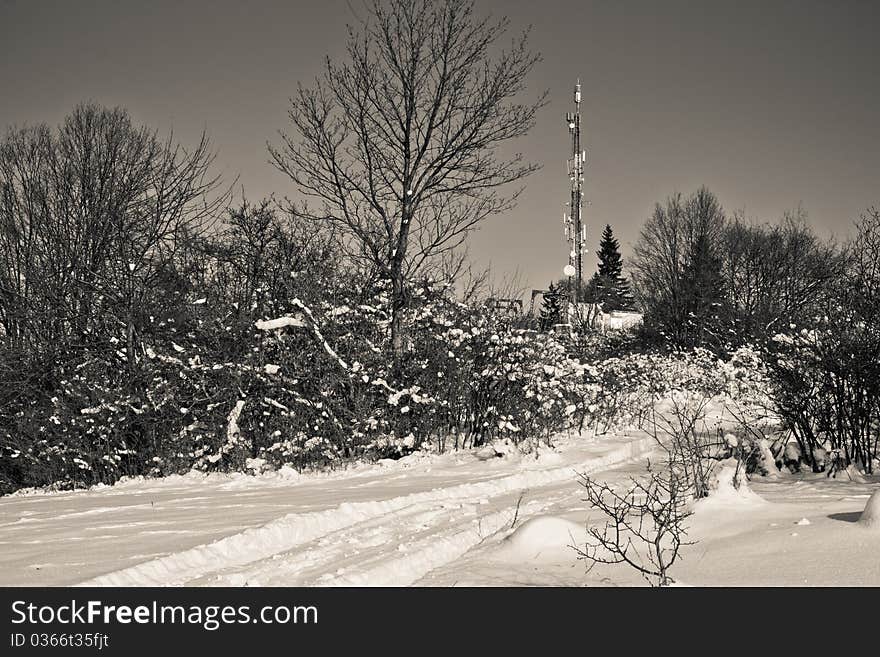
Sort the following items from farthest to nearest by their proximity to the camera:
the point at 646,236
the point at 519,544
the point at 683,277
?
the point at 646,236
the point at 683,277
the point at 519,544

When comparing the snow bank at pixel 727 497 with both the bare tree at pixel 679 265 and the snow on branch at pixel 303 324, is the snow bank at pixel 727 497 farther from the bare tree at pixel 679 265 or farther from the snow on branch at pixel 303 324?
the bare tree at pixel 679 265

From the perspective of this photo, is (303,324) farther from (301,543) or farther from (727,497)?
(727,497)

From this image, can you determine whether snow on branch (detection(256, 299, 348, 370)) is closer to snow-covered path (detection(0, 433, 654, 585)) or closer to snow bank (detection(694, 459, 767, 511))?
snow-covered path (detection(0, 433, 654, 585))

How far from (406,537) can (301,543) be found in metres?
0.83

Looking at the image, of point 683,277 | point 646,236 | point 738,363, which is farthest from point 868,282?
point 646,236

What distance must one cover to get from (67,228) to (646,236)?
30.9m

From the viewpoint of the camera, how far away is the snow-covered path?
4.97m

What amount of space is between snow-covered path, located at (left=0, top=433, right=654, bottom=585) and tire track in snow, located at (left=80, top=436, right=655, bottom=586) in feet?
0.04

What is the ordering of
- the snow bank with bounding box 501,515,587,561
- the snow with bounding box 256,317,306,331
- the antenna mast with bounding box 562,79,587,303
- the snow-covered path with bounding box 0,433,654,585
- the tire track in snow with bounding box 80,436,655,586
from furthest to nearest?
1. the antenna mast with bounding box 562,79,587,303
2. the snow with bounding box 256,317,306,331
3. the snow bank with bounding box 501,515,587,561
4. the snow-covered path with bounding box 0,433,654,585
5. the tire track in snow with bounding box 80,436,655,586

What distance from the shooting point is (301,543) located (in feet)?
19.4

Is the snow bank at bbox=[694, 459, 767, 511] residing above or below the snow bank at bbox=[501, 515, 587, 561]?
above

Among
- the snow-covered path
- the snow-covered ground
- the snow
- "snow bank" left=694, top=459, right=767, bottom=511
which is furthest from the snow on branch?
"snow bank" left=694, top=459, right=767, bottom=511

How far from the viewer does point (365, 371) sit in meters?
12.2
